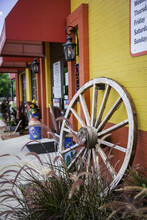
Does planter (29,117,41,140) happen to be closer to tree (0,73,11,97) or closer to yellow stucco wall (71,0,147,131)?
yellow stucco wall (71,0,147,131)

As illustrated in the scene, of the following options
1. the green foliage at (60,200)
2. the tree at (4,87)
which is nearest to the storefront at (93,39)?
the green foliage at (60,200)

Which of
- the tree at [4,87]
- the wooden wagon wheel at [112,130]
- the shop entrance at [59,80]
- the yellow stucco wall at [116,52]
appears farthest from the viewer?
the tree at [4,87]

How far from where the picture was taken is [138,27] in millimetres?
2799

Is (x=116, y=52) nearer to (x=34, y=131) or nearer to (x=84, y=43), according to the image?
(x=84, y=43)

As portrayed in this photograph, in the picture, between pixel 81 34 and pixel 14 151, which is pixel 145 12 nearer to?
pixel 81 34

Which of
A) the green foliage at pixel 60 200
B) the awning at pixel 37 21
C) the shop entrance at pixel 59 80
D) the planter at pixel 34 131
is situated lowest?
the planter at pixel 34 131

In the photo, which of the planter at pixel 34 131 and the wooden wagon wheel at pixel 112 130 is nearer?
the wooden wagon wheel at pixel 112 130

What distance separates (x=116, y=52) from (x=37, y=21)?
2.18 m

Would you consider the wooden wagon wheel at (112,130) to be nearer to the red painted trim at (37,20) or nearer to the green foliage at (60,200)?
the green foliage at (60,200)

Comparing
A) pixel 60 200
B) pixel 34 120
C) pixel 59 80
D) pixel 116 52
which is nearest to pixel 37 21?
pixel 59 80

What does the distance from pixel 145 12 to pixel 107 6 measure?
987mm

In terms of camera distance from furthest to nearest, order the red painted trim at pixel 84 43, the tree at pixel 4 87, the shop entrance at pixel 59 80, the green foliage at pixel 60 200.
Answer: the tree at pixel 4 87, the shop entrance at pixel 59 80, the red painted trim at pixel 84 43, the green foliage at pixel 60 200

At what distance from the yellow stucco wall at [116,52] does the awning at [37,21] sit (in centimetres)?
95

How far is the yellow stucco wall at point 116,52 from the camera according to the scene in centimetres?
283
